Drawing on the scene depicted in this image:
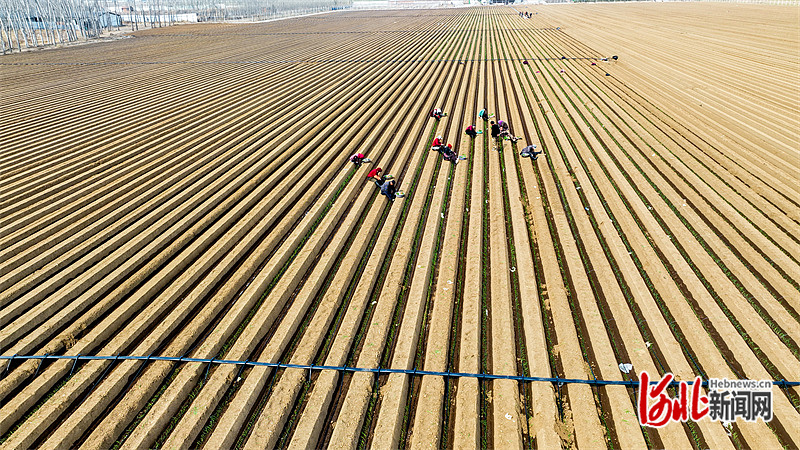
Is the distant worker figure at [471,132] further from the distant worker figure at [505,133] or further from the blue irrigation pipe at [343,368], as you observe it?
the blue irrigation pipe at [343,368]

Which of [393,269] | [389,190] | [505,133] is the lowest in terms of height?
[393,269]

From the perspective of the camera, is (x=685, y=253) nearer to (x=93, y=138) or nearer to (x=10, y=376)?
(x=10, y=376)

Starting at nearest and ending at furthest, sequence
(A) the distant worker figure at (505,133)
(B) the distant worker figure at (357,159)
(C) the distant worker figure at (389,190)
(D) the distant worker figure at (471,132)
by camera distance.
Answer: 1. (C) the distant worker figure at (389,190)
2. (B) the distant worker figure at (357,159)
3. (A) the distant worker figure at (505,133)
4. (D) the distant worker figure at (471,132)

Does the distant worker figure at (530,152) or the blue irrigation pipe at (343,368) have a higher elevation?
the distant worker figure at (530,152)

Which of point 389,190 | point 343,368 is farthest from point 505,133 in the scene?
point 343,368

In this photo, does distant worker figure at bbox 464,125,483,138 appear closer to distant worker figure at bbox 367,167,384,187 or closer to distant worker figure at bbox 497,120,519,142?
distant worker figure at bbox 497,120,519,142

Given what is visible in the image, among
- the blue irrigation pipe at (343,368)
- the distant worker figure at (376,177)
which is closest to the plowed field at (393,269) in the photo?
the blue irrigation pipe at (343,368)

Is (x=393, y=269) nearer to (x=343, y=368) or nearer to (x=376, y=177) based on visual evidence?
(x=343, y=368)

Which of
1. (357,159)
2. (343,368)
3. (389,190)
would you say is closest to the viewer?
(343,368)

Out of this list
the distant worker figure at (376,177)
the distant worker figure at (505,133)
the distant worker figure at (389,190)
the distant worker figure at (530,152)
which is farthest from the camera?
the distant worker figure at (505,133)
